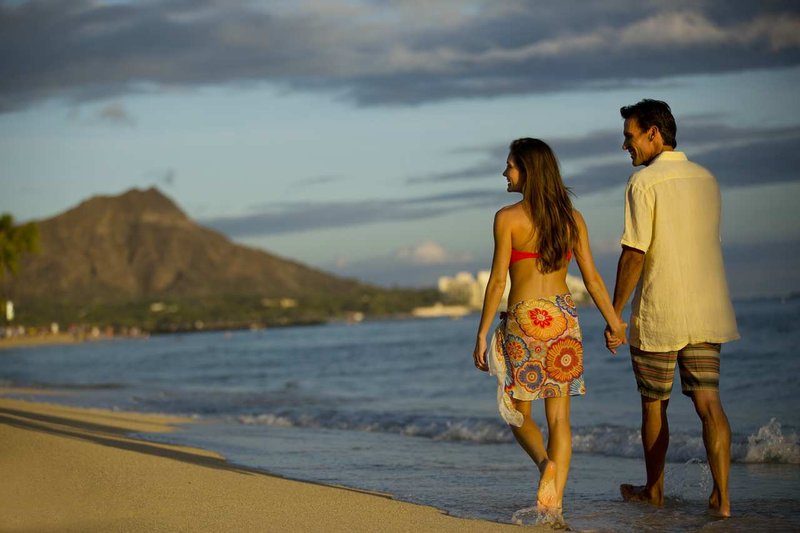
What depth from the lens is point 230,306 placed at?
17675 cm

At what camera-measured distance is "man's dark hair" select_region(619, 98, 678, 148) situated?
19.5ft

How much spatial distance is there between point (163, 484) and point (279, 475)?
1581 mm

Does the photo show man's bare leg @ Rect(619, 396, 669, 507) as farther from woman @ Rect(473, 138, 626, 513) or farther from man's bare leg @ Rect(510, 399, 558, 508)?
man's bare leg @ Rect(510, 399, 558, 508)

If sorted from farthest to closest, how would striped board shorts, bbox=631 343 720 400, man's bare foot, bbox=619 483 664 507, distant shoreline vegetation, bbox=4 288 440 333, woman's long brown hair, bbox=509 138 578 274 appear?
1. distant shoreline vegetation, bbox=4 288 440 333
2. man's bare foot, bbox=619 483 664 507
3. striped board shorts, bbox=631 343 720 400
4. woman's long brown hair, bbox=509 138 578 274

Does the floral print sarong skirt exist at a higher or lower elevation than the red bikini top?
lower

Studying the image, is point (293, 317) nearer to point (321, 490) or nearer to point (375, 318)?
point (375, 318)

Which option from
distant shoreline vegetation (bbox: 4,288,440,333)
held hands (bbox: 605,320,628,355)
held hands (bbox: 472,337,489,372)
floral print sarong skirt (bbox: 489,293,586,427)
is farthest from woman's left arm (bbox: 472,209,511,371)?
distant shoreline vegetation (bbox: 4,288,440,333)

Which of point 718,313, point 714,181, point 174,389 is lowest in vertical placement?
point 174,389

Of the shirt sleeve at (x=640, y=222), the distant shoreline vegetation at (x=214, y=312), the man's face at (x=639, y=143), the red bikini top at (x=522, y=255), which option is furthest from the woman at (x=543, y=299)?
the distant shoreline vegetation at (x=214, y=312)

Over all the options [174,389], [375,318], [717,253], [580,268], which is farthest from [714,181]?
[375,318]

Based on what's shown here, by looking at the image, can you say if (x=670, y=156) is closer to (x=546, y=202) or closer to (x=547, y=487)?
(x=546, y=202)

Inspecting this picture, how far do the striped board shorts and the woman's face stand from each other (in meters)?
1.17

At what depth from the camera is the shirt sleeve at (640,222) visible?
18.9ft

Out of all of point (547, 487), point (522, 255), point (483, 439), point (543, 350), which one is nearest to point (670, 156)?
point (522, 255)
